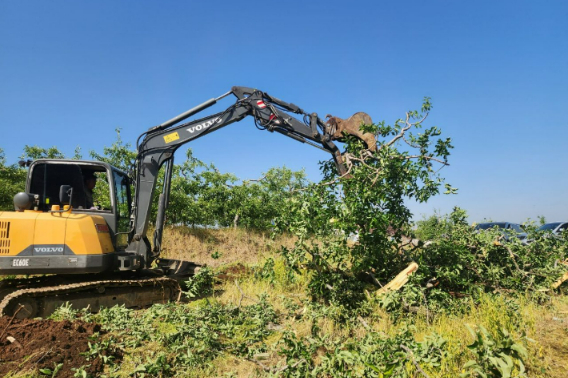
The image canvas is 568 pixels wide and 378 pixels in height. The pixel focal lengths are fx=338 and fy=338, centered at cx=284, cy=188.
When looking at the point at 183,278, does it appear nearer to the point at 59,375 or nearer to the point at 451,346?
the point at 59,375

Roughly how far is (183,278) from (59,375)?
434cm

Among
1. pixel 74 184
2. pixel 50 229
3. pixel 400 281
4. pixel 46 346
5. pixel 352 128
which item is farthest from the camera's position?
pixel 352 128

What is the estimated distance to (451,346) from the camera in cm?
415

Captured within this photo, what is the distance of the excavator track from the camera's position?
5645 mm

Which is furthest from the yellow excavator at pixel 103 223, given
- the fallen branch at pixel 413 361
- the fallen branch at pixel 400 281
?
the fallen branch at pixel 413 361

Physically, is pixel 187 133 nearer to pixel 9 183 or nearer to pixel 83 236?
pixel 83 236

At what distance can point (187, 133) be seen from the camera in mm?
7461

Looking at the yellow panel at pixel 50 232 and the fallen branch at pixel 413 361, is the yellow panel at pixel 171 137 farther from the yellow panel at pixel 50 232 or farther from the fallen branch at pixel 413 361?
the fallen branch at pixel 413 361

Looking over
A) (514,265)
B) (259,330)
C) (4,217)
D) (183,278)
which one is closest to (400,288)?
(259,330)

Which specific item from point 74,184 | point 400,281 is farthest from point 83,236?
point 400,281

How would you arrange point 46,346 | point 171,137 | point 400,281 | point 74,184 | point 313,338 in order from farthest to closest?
point 171,137
point 74,184
point 400,281
point 313,338
point 46,346

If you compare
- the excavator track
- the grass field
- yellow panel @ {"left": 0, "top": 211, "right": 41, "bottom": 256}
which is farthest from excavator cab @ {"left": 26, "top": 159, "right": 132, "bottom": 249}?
the grass field

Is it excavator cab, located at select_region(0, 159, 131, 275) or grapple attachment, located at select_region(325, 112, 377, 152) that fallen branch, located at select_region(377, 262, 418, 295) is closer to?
grapple attachment, located at select_region(325, 112, 377, 152)

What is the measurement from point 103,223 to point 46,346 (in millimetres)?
2547
